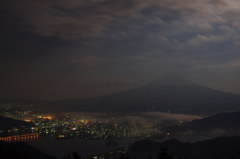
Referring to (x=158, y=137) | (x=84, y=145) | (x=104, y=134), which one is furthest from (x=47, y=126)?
(x=158, y=137)

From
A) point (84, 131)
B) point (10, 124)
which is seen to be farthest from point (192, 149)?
point (10, 124)

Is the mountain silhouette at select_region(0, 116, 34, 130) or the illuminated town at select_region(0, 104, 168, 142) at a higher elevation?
the mountain silhouette at select_region(0, 116, 34, 130)

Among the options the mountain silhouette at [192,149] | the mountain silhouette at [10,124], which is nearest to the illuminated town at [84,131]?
the mountain silhouette at [10,124]

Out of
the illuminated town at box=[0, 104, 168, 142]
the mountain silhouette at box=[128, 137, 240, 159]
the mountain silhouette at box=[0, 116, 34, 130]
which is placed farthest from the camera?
the mountain silhouette at box=[0, 116, 34, 130]

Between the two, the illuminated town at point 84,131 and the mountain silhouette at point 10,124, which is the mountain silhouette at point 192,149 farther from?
the mountain silhouette at point 10,124

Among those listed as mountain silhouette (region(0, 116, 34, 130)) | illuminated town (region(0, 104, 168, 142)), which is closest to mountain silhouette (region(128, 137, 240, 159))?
illuminated town (region(0, 104, 168, 142))

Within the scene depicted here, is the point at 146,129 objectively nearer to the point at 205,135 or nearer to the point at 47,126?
the point at 205,135

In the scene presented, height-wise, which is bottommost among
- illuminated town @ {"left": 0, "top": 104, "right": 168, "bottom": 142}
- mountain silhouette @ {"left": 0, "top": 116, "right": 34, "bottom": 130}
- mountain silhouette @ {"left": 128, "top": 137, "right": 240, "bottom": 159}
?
mountain silhouette @ {"left": 128, "top": 137, "right": 240, "bottom": 159}

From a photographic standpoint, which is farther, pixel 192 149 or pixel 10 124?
pixel 10 124

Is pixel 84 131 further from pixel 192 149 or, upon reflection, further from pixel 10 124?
pixel 192 149

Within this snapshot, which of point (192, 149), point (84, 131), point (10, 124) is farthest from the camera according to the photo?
point (10, 124)

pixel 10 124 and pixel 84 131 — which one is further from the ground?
pixel 10 124

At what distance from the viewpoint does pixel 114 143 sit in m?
136

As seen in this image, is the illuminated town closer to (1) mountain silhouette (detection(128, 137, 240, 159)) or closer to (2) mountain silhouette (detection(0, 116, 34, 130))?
(2) mountain silhouette (detection(0, 116, 34, 130))
